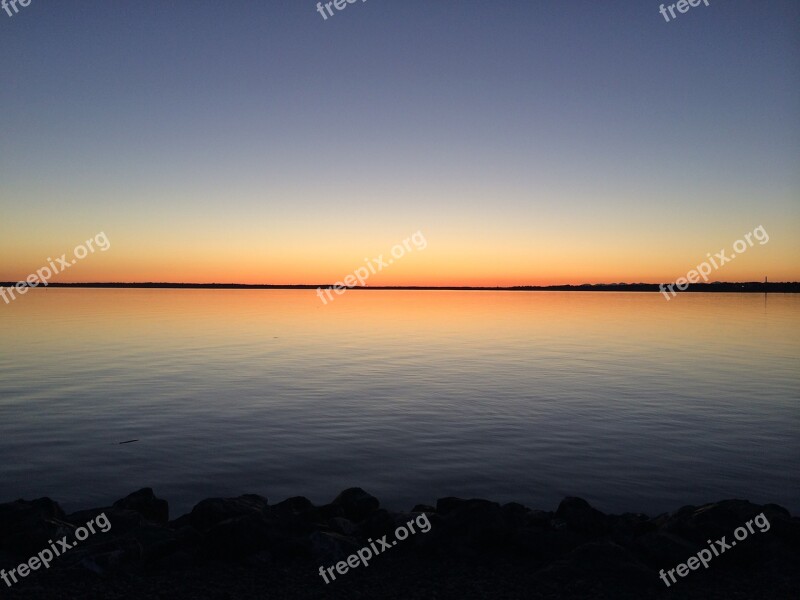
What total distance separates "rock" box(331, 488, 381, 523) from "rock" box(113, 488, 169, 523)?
377cm

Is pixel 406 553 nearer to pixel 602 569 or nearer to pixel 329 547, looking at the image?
pixel 329 547

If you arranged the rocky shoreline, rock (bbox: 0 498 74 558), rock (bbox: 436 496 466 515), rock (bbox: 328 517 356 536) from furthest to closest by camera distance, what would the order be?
rock (bbox: 436 496 466 515) < rock (bbox: 328 517 356 536) < rock (bbox: 0 498 74 558) < the rocky shoreline

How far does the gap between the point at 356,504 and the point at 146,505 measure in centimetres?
456

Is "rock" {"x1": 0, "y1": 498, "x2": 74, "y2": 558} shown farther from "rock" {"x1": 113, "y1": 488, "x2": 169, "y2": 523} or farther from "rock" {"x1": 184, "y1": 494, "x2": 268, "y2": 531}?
"rock" {"x1": 184, "y1": 494, "x2": 268, "y2": 531}

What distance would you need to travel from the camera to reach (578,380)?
3173 cm

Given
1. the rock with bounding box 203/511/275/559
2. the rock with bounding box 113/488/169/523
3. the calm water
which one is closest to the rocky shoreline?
the rock with bounding box 203/511/275/559

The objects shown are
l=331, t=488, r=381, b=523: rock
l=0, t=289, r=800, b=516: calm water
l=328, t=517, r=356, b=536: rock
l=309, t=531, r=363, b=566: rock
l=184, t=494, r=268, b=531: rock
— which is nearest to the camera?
l=309, t=531, r=363, b=566: rock

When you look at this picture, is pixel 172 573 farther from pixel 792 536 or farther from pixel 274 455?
pixel 792 536

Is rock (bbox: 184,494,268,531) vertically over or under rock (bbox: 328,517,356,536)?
over

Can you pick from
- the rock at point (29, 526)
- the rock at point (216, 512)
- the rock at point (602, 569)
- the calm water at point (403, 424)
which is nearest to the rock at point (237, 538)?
the rock at point (216, 512)

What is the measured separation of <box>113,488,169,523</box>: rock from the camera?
42.0 ft

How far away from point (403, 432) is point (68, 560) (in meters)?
12.1

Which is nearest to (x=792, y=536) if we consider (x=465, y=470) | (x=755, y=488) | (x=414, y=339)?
(x=755, y=488)

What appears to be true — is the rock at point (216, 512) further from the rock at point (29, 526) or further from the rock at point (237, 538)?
the rock at point (29, 526)
